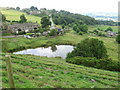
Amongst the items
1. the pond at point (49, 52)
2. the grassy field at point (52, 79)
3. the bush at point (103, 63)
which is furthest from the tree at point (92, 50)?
the grassy field at point (52, 79)

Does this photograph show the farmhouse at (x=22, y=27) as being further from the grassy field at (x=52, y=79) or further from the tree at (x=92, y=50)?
Result: the grassy field at (x=52, y=79)

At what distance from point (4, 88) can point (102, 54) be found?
96.6 feet

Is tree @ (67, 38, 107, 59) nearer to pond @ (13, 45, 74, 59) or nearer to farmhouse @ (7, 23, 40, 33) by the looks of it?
pond @ (13, 45, 74, 59)

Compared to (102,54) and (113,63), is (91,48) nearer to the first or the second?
(102,54)

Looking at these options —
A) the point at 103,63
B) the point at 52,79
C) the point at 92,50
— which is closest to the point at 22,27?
the point at 92,50

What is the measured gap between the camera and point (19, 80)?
1116 cm

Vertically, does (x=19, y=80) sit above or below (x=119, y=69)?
above

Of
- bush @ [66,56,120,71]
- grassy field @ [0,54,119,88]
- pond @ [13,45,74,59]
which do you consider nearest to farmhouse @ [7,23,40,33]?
pond @ [13,45,74,59]

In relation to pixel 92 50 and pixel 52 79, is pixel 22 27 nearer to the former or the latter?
pixel 92 50

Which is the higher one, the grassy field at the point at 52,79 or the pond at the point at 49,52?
the grassy field at the point at 52,79

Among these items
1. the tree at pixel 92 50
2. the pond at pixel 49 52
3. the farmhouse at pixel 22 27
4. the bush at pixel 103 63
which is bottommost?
the pond at pixel 49 52

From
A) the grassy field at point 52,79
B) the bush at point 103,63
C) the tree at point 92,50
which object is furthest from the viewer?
the tree at point 92,50

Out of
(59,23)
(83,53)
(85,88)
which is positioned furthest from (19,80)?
(59,23)

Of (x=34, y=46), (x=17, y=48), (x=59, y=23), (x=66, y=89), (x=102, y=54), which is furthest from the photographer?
(x=59, y=23)
